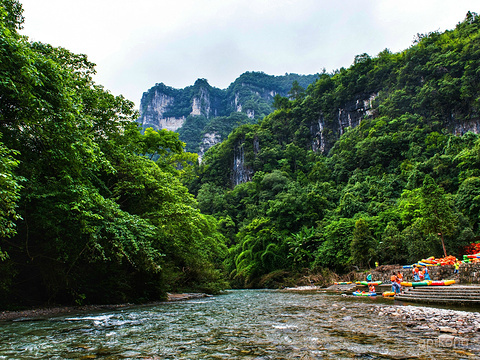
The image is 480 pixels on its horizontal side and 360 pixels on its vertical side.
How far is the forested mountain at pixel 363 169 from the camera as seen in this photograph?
2541 centimetres

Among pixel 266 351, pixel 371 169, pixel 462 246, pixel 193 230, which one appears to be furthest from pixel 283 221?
pixel 266 351

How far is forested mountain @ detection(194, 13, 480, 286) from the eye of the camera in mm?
25406

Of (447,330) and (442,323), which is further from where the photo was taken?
(442,323)

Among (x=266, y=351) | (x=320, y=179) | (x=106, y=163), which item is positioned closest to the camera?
(x=266, y=351)

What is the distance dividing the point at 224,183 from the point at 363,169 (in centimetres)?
3637

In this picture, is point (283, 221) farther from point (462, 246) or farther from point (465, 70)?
point (465, 70)

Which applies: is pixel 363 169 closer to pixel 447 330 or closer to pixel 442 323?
pixel 442 323

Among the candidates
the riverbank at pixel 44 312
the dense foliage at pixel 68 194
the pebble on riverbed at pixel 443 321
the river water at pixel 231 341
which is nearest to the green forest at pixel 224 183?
the dense foliage at pixel 68 194

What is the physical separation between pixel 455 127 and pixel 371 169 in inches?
624

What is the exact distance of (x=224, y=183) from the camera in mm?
73375

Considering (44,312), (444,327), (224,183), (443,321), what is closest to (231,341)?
(444,327)

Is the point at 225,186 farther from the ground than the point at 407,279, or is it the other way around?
the point at 225,186

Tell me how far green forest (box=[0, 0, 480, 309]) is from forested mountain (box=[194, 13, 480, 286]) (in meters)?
0.25

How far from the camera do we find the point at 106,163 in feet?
27.4
